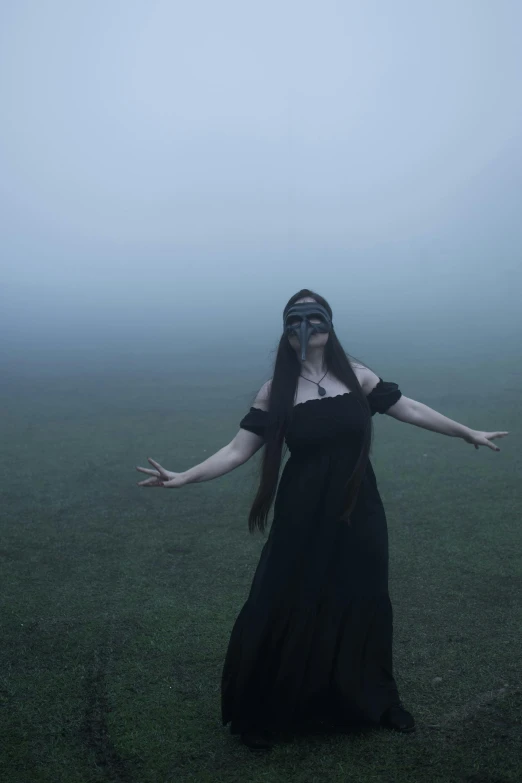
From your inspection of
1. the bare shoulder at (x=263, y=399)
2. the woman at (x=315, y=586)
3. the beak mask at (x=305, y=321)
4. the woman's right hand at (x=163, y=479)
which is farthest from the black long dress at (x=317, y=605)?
the woman's right hand at (x=163, y=479)

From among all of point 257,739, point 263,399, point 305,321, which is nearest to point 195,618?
point 257,739

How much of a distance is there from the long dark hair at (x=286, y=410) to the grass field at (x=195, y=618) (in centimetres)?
30

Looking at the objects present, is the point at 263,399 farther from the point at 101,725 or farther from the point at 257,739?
the point at 101,725

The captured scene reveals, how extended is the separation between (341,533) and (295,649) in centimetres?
43

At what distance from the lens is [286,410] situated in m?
2.89

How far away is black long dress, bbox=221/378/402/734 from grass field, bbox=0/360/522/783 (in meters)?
0.16

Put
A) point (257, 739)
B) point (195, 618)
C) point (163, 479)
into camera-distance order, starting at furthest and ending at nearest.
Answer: point (195, 618) < point (163, 479) < point (257, 739)

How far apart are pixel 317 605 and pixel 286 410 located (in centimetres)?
70

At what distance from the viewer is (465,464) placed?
7215mm

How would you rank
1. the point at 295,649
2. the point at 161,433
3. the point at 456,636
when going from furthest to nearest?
the point at 161,433 < the point at 456,636 < the point at 295,649

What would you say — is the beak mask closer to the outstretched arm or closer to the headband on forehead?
the headband on forehead

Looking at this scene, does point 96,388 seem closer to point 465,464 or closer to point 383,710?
point 465,464

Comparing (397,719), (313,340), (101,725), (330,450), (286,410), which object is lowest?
(101,725)

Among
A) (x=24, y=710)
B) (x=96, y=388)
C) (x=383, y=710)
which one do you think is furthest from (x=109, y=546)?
(x=96, y=388)
